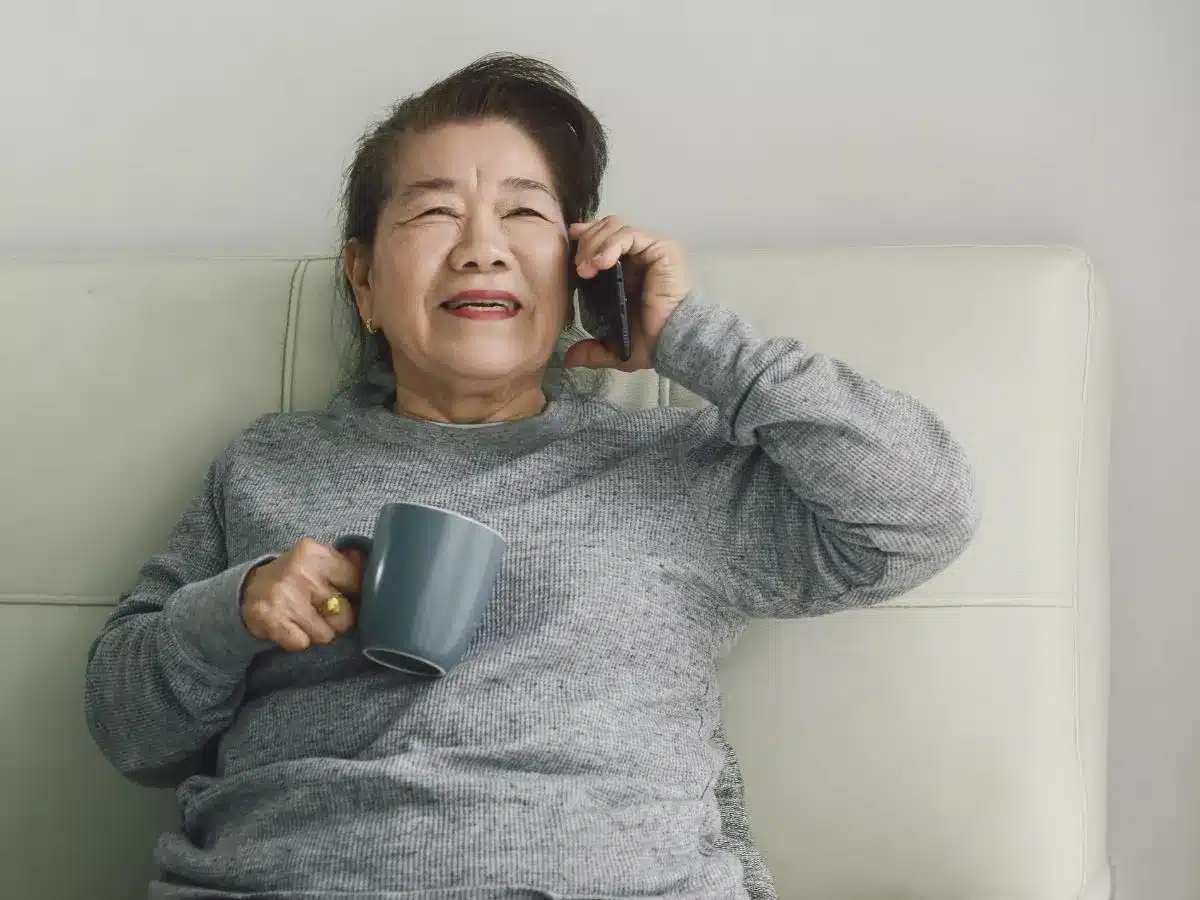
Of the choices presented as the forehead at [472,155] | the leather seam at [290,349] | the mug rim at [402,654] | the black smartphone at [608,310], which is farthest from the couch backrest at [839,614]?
the mug rim at [402,654]

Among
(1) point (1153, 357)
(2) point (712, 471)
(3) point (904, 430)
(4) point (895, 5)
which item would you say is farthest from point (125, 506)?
(1) point (1153, 357)

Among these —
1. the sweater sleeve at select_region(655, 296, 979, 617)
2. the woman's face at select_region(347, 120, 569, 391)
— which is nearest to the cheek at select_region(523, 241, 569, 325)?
the woman's face at select_region(347, 120, 569, 391)

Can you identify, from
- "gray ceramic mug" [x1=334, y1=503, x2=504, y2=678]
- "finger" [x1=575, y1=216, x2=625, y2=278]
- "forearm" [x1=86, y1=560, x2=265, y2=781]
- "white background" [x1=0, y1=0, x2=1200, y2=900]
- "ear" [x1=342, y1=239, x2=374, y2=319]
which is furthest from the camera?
"white background" [x1=0, y1=0, x2=1200, y2=900]

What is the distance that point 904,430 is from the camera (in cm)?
109

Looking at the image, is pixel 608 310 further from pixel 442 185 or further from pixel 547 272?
pixel 442 185

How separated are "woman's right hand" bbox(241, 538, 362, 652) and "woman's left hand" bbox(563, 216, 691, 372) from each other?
0.32 m

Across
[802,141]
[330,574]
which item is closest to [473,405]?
[330,574]

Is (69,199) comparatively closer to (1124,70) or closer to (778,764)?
(778,764)

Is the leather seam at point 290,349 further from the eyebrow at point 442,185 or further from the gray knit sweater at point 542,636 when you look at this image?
the eyebrow at point 442,185

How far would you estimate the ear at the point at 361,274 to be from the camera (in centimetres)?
130

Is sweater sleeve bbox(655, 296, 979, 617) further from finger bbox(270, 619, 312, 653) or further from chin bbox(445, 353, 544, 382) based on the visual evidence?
finger bbox(270, 619, 312, 653)

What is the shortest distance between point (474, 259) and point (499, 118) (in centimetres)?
15

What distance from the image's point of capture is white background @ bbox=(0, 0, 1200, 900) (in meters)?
1.45

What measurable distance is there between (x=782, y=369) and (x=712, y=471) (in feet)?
0.39
